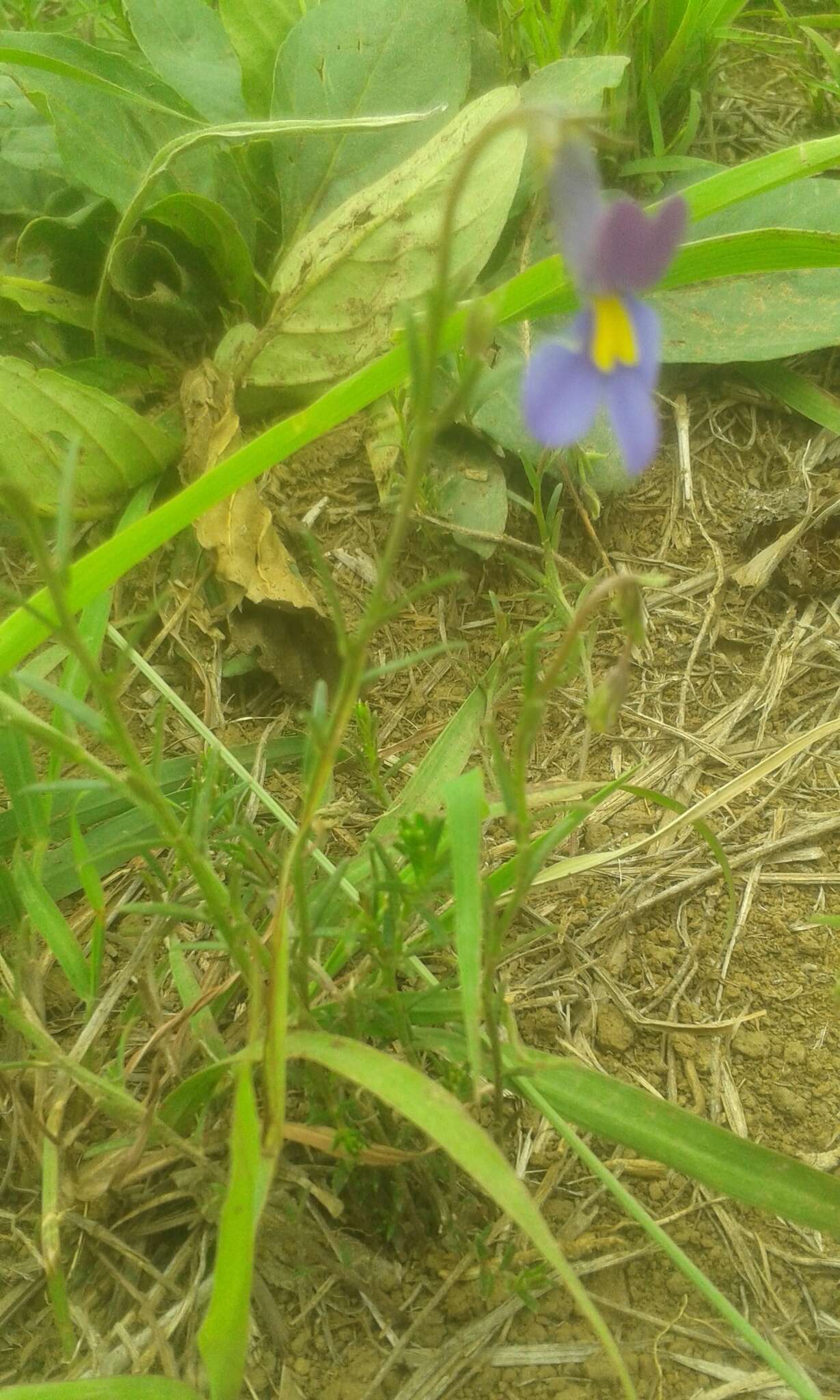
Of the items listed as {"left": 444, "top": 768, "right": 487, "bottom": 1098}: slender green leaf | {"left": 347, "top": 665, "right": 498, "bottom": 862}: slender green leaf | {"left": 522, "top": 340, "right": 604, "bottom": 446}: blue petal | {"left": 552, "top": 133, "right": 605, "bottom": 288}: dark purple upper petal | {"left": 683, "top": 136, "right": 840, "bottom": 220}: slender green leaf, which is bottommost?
{"left": 347, "top": 665, "right": 498, "bottom": 862}: slender green leaf

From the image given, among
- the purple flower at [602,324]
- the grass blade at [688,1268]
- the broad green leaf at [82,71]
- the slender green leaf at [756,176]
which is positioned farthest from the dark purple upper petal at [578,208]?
the broad green leaf at [82,71]

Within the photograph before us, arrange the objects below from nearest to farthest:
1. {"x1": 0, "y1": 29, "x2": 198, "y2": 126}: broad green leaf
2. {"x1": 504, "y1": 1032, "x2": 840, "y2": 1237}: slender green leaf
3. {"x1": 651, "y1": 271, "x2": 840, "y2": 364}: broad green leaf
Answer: {"x1": 504, "y1": 1032, "x2": 840, "y2": 1237}: slender green leaf, {"x1": 0, "y1": 29, "x2": 198, "y2": 126}: broad green leaf, {"x1": 651, "y1": 271, "x2": 840, "y2": 364}: broad green leaf

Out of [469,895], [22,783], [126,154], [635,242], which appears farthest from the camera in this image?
[126,154]

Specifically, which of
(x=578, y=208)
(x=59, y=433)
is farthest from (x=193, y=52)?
(x=578, y=208)

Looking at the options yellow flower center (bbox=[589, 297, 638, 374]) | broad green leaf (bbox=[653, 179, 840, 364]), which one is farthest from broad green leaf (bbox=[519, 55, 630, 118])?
yellow flower center (bbox=[589, 297, 638, 374])

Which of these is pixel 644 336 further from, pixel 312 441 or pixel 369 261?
pixel 369 261

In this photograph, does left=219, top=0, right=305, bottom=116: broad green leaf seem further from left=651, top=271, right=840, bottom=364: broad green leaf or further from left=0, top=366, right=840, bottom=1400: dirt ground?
left=651, top=271, right=840, bottom=364: broad green leaf
